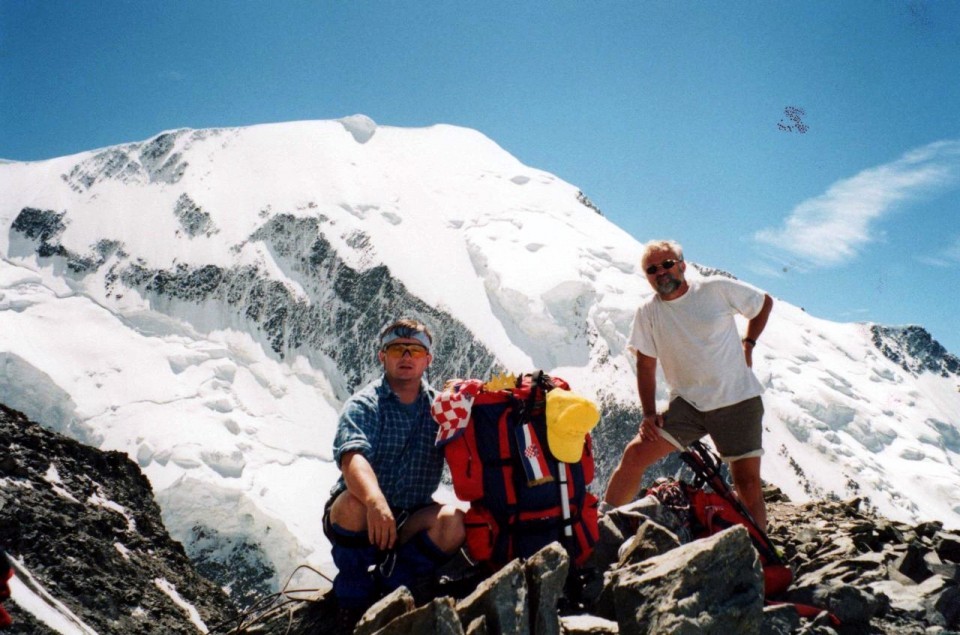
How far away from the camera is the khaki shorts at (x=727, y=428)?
5590 mm

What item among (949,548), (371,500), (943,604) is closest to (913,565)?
(949,548)

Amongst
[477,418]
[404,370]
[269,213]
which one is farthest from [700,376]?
[269,213]

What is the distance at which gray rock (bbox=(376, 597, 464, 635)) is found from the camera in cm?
297

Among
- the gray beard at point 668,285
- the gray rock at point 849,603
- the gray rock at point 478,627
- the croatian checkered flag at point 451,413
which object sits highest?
the gray beard at point 668,285

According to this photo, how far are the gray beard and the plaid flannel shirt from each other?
259cm

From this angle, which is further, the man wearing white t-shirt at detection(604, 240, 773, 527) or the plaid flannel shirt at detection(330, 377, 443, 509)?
the man wearing white t-shirt at detection(604, 240, 773, 527)

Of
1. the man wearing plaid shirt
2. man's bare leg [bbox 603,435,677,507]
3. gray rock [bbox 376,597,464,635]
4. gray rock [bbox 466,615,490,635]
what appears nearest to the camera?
gray rock [bbox 376,597,464,635]

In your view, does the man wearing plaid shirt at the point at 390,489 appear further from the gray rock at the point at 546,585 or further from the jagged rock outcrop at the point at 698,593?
the gray rock at the point at 546,585

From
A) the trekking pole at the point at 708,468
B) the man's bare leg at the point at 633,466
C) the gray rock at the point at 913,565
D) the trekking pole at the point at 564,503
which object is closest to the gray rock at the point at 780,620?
the trekking pole at the point at 564,503

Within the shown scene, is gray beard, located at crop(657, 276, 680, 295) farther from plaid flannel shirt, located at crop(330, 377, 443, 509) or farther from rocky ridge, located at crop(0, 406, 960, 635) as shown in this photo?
plaid flannel shirt, located at crop(330, 377, 443, 509)

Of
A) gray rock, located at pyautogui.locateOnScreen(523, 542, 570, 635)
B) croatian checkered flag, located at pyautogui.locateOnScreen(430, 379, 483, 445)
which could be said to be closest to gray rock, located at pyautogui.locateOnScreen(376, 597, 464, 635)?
gray rock, located at pyautogui.locateOnScreen(523, 542, 570, 635)

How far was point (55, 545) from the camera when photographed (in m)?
5.65

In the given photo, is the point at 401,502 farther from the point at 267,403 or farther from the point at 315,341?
the point at 315,341

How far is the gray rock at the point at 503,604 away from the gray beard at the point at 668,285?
10.6ft
